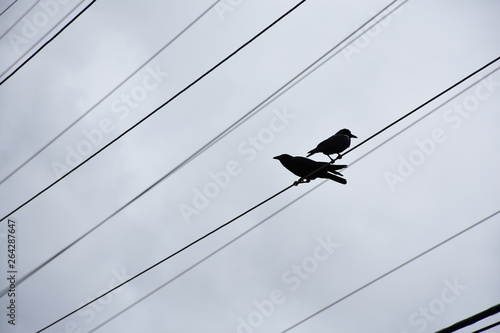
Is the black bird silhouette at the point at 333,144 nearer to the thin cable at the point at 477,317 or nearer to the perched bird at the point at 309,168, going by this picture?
the perched bird at the point at 309,168

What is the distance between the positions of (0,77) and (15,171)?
4.90 ft

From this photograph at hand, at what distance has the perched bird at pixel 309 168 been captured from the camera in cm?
597

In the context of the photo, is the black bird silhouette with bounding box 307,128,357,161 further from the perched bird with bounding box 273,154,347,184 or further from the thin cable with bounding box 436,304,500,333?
the thin cable with bounding box 436,304,500,333

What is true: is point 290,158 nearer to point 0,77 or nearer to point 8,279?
point 0,77

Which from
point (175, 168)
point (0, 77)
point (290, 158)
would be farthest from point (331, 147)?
point (0, 77)

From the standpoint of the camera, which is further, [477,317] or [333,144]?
[333,144]

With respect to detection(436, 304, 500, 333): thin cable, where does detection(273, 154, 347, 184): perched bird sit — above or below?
above

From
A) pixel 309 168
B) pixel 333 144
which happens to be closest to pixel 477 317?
pixel 333 144

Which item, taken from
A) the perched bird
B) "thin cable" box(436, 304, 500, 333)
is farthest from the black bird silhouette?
"thin cable" box(436, 304, 500, 333)

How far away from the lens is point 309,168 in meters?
6.49

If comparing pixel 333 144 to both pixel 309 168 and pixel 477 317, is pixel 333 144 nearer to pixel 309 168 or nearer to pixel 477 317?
pixel 309 168

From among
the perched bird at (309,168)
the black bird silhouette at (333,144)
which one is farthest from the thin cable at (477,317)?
the black bird silhouette at (333,144)

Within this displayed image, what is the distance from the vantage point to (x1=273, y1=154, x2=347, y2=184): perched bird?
19.6 ft

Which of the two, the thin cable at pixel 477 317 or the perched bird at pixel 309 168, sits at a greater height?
the perched bird at pixel 309 168
